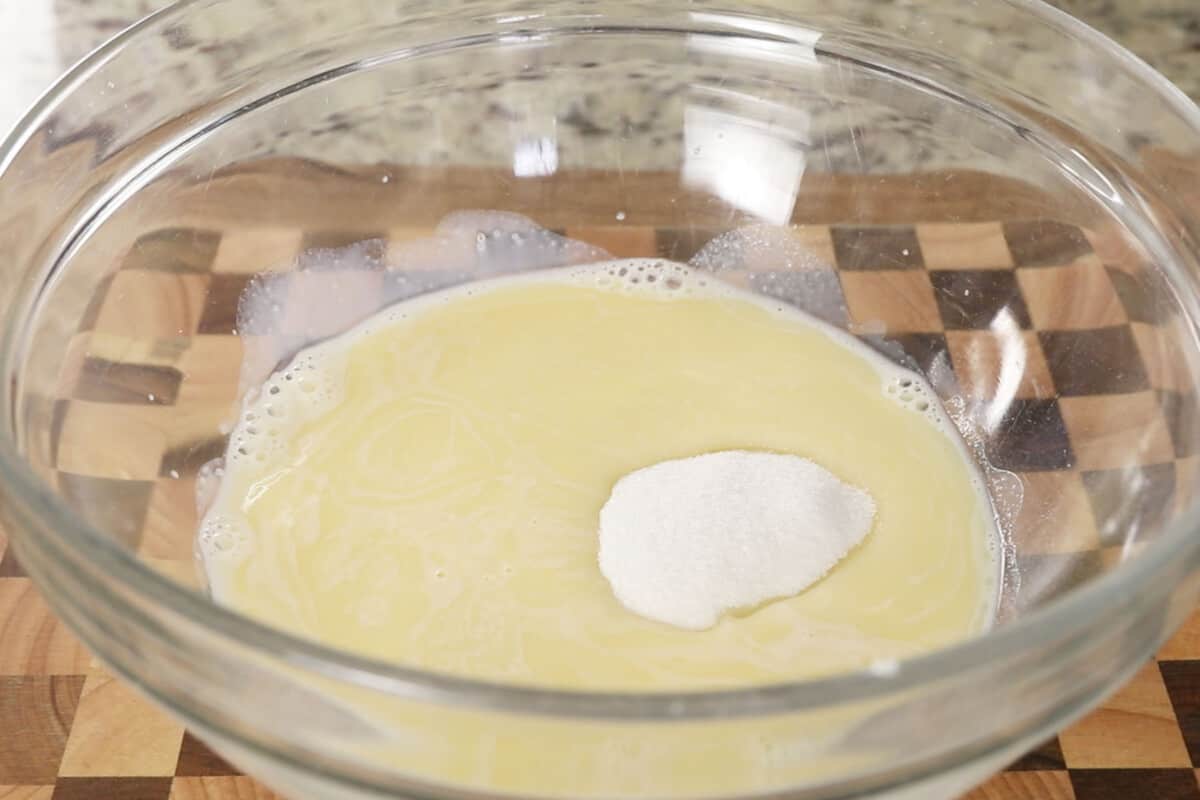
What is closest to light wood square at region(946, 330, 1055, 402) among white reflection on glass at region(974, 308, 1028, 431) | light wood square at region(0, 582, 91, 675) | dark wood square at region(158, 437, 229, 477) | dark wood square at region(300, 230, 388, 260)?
white reflection on glass at region(974, 308, 1028, 431)

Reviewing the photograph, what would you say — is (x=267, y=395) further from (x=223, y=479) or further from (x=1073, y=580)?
(x=1073, y=580)

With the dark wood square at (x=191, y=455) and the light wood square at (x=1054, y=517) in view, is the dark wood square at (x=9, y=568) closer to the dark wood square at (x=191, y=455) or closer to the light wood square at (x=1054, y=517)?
the dark wood square at (x=191, y=455)

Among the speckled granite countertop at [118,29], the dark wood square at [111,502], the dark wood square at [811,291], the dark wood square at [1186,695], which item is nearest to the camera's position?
the dark wood square at [111,502]

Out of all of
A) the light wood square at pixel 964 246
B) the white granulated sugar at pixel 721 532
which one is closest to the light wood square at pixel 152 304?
the white granulated sugar at pixel 721 532

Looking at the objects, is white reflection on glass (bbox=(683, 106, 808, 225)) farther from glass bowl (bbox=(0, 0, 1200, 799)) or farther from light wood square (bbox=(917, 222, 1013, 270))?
light wood square (bbox=(917, 222, 1013, 270))

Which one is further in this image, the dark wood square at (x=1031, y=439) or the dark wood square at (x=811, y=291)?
the dark wood square at (x=811, y=291)

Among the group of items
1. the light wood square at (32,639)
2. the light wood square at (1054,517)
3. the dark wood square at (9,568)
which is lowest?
the light wood square at (32,639)
